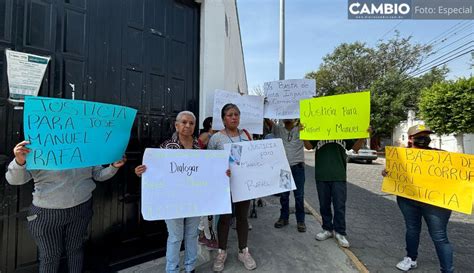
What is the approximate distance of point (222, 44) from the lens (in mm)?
3781

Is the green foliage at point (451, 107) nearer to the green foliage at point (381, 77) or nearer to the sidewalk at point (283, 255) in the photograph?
the green foliage at point (381, 77)

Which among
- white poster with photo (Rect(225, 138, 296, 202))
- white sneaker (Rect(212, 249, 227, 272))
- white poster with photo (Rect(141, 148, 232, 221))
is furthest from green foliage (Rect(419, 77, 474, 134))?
white poster with photo (Rect(141, 148, 232, 221))

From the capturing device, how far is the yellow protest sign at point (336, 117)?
3.15 m

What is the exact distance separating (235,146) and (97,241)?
1942mm

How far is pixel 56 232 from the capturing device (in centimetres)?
216

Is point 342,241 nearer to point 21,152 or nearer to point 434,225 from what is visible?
point 434,225

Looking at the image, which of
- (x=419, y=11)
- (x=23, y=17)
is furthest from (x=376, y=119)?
(x=23, y=17)

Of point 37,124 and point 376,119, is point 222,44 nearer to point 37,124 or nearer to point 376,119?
point 37,124

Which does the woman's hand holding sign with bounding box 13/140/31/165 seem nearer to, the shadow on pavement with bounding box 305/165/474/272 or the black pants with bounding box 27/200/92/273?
the black pants with bounding box 27/200/92/273

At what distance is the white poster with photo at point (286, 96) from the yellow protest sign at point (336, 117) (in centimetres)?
33

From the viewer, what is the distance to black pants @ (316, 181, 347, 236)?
3641 mm

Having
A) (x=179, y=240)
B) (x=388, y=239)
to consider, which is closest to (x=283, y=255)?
(x=179, y=240)

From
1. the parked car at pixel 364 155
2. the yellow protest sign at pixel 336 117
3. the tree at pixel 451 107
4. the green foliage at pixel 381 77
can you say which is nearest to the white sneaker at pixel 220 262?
the yellow protest sign at pixel 336 117

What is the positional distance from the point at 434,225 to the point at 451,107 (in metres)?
16.9
